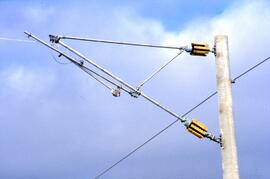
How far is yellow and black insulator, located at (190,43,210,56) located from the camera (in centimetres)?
1062

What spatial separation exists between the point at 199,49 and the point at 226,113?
151cm

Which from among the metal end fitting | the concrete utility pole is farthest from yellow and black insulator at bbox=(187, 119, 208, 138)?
the metal end fitting

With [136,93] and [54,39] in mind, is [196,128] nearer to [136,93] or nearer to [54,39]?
[136,93]

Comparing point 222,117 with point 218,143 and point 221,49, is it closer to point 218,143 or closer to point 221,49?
point 218,143

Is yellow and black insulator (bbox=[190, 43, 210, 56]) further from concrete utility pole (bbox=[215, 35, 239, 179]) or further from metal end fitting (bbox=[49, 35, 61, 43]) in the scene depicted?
metal end fitting (bbox=[49, 35, 61, 43])

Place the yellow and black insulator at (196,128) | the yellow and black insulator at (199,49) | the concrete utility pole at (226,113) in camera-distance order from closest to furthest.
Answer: the concrete utility pole at (226,113)
the yellow and black insulator at (196,128)
the yellow and black insulator at (199,49)

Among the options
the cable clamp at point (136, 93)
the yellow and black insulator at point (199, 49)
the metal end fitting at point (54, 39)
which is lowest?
the cable clamp at point (136, 93)

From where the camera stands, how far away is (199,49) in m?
10.7

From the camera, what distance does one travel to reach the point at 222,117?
10.2m

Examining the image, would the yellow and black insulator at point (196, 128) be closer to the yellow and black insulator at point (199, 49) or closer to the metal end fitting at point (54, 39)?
the yellow and black insulator at point (199, 49)

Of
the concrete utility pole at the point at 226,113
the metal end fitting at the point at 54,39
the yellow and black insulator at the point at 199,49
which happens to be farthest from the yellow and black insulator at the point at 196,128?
the metal end fitting at the point at 54,39

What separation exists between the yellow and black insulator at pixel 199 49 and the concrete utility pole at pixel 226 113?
23 cm

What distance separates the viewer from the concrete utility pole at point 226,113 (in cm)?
993

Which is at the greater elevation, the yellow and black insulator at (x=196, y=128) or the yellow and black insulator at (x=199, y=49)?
the yellow and black insulator at (x=199, y=49)
